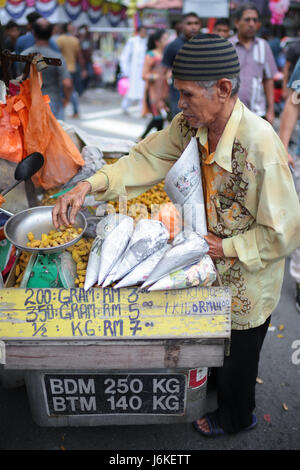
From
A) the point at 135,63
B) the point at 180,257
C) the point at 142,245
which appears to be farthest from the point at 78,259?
the point at 135,63

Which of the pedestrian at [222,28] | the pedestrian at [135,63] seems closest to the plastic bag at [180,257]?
the pedestrian at [222,28]

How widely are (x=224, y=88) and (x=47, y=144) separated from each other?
1.25m

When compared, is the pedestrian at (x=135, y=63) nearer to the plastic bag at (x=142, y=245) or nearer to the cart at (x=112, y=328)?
the plastic bag at (x=142, y=245)

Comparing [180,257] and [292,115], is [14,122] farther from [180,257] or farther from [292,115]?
[292,115]

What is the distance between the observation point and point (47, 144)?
92.0 inches

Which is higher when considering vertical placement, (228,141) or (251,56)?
(228,141)

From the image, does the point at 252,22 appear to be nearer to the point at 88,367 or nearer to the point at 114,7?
the point at 88,367

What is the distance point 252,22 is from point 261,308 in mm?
3360

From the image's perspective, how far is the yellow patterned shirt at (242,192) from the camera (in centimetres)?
143

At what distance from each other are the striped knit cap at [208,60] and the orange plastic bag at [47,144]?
1.12m

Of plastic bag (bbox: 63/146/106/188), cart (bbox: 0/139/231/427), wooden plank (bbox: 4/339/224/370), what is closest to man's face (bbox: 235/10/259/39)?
plastic bag (bbox: 63/146/106/188)

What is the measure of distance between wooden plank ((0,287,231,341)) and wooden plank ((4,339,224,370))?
0.05m

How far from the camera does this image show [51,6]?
10.9 meters

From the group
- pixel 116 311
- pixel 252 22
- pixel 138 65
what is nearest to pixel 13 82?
pixel 116 311
